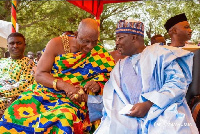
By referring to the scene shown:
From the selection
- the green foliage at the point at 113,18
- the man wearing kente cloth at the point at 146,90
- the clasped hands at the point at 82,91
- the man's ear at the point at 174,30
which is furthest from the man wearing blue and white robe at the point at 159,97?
the green foliage at the point at 113,18

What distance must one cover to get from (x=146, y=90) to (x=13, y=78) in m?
2.34

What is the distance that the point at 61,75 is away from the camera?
3.18 metres

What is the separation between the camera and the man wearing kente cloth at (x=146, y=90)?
2.30 m

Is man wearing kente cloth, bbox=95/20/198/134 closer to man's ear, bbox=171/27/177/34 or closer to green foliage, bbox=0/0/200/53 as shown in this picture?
man's ear, bbox=171/27/177/34

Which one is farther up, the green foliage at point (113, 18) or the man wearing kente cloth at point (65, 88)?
the green foliage at point (113, 18)

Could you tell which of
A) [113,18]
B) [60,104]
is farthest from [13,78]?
[113,18]

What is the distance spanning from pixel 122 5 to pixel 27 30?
21.7ft

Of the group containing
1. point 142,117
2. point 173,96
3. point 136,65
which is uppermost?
point 136,65

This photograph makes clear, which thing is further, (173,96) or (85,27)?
(85,27)

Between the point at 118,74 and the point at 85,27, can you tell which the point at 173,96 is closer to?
the point at 118,74

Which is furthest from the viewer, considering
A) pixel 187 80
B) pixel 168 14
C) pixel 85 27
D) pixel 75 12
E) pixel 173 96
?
pixel 168 14

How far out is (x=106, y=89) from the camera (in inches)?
113

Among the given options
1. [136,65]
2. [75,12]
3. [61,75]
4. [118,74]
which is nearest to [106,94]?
[118,74]

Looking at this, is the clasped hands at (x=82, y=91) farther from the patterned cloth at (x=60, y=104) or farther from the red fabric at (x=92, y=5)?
the red fabric at (x=92, y=5)
